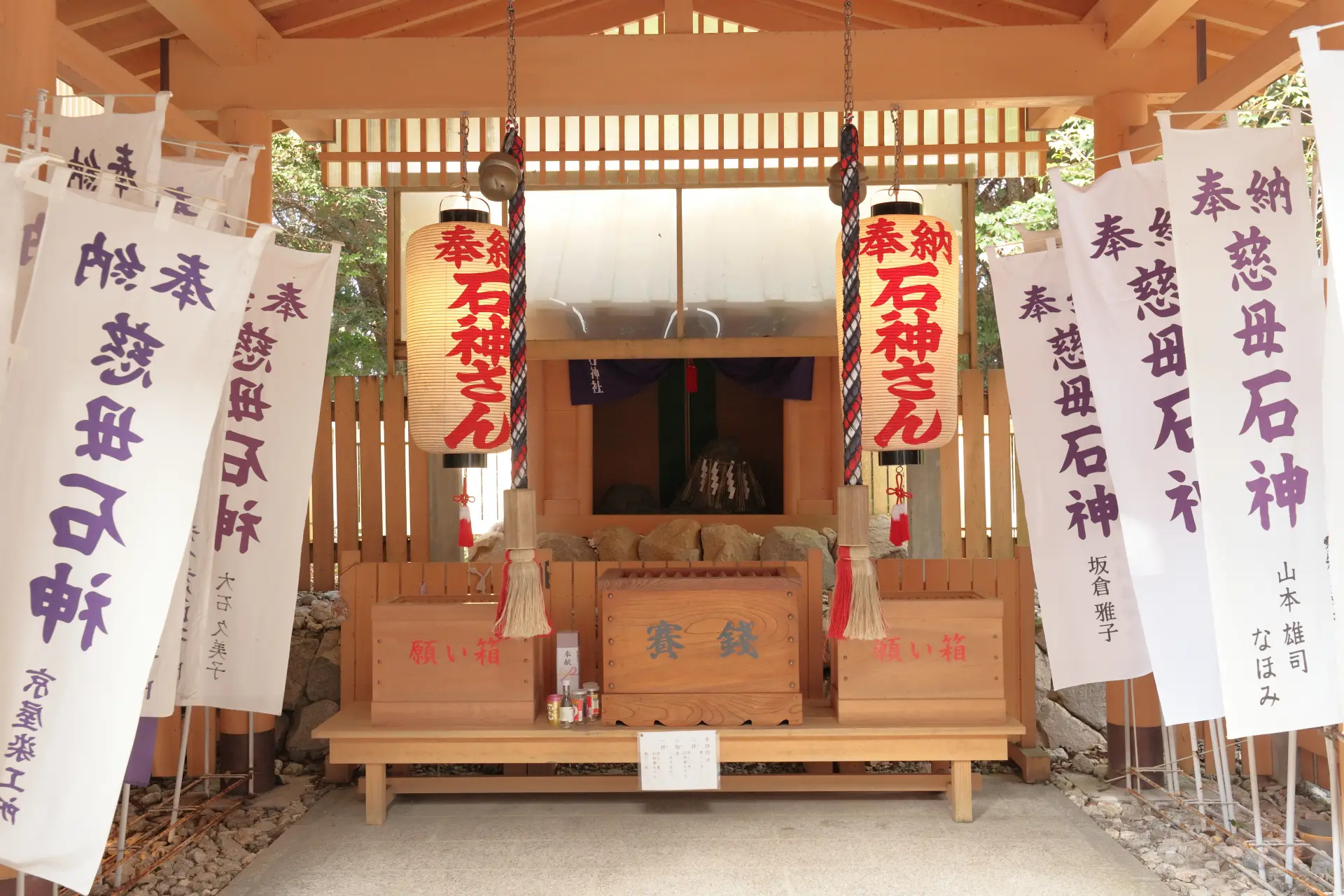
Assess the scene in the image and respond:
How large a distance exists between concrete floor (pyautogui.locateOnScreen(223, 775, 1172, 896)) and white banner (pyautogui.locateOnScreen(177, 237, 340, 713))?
810mm

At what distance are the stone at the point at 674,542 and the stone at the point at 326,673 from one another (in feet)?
8.38

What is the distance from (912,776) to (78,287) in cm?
418

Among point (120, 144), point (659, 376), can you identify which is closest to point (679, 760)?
point (120, 144)

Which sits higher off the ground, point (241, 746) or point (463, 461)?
point (463, 461)

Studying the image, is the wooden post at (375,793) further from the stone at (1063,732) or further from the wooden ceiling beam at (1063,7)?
the wooden ceiling beam at (1063,7)

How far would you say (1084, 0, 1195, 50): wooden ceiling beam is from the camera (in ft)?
16.1

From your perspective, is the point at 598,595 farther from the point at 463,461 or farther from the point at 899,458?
the point at 899,458

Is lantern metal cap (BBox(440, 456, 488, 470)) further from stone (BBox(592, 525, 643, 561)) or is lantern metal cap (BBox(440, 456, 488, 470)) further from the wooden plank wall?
stone (BBox(592, 525, 643, 561))

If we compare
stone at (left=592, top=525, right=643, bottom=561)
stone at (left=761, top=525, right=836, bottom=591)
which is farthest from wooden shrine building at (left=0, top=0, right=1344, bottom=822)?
stone at (left=592, top=525, right=643, bottom=561)

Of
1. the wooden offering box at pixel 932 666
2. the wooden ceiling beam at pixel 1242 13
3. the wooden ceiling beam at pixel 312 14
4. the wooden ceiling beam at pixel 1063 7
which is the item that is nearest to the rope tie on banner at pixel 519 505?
the wooden offering box at pixel 932 666

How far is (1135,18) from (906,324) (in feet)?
6.33

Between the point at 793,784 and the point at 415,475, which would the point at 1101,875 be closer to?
the point at 793,784

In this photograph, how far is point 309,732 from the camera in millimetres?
5938

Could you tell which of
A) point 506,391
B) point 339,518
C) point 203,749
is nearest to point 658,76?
point 506,391
